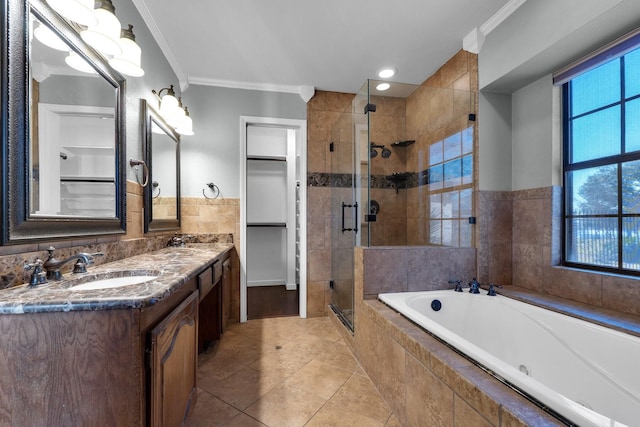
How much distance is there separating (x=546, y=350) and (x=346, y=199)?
5.99 feet

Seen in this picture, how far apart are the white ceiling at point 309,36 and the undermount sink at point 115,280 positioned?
1.77 meters

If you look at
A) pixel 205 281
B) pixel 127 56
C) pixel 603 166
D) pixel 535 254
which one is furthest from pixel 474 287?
pixel 127 56

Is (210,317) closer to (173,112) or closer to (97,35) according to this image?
(173,112)

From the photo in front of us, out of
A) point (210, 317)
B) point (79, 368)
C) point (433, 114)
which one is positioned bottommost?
point (210, 317)

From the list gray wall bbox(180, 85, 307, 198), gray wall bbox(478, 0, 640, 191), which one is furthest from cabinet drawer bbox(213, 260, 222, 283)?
gray wall bbox(478, 0, 640, 191)

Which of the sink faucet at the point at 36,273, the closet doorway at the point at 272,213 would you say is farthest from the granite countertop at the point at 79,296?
the closet doorway at the point at 272,213

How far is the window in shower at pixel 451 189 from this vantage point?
7.40ft

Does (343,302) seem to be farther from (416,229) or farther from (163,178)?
(163,178)

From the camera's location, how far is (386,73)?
107 inches

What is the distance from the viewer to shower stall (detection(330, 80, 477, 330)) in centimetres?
226

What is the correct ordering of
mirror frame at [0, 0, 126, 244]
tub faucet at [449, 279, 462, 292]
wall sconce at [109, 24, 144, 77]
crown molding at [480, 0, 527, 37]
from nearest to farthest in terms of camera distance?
1. mirror frame at [0, 0, 126, 244]
2. wall sconce at [109, 24, 144, 77]
3. crown molding at [480, 0, 527, 37]
4. tub faucet at [449, 279, 462, 292]

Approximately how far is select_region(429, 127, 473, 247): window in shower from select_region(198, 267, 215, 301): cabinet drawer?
177cm

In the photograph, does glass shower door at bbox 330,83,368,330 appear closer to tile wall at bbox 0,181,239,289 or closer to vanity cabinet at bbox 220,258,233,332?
vanity cabinet at bbox 220,258,233,332

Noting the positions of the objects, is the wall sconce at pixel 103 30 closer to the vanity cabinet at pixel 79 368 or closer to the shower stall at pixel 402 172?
the vanity cabinet at pixel 79 368
